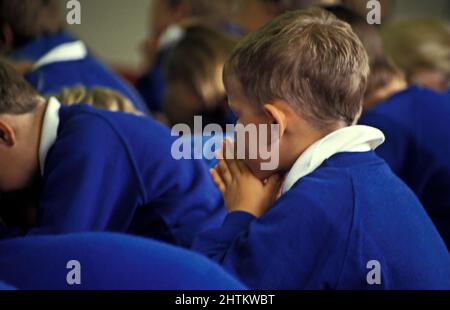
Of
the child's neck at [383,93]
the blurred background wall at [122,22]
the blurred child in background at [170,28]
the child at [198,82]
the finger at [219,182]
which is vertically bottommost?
the blurred background wall at [122,22]

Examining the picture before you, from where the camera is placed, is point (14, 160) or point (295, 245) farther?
point (14, 160)

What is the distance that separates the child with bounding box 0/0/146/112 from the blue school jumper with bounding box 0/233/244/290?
5.46ft

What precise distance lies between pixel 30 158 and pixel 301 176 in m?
0.60

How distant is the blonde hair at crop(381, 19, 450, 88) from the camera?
2725 millimetres

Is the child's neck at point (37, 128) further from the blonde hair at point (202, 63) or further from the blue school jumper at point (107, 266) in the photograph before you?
the blonde hair at point (202, 63)

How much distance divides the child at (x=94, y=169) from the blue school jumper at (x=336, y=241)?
0.37m

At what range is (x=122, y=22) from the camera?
21.2ft

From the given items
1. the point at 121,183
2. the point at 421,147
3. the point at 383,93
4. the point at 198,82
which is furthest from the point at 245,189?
the point at 198,82

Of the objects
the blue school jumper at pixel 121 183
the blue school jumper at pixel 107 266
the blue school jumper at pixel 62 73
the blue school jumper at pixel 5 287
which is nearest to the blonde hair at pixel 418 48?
the blue school jumper at pixel 62 73

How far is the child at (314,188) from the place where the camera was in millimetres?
1236

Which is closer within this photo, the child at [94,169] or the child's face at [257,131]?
the child's face at [257,131]

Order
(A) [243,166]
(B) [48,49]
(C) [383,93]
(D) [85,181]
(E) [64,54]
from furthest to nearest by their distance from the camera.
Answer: (B) [48,49] < (E) [64,54] < (C) [383,93] < (D) [85,181] < (A) [243,166]

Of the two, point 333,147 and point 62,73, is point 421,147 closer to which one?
point 333,147

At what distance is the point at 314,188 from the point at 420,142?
2.84ft
